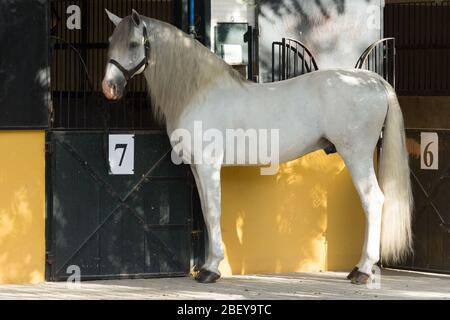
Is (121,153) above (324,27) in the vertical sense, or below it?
below

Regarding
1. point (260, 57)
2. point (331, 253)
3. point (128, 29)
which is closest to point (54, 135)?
point (128, 29)

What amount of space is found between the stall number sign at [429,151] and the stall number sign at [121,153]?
2.37m

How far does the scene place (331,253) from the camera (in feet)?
33.3

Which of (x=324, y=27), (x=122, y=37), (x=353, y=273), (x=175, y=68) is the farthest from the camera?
(x=324, y=27)

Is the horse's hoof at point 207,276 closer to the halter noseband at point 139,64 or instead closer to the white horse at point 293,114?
the white horse at point 293,114

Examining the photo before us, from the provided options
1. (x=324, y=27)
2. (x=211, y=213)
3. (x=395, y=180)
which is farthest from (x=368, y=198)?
(x=324, y=27)

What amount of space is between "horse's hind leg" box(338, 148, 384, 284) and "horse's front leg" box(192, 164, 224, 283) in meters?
1.01

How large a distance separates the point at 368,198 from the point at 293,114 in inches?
34.0

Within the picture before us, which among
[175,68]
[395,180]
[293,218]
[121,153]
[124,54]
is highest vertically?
[124,54]

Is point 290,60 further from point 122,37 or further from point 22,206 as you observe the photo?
point 22,206

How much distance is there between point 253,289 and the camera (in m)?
9.19

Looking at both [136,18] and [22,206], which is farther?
[22,206]
